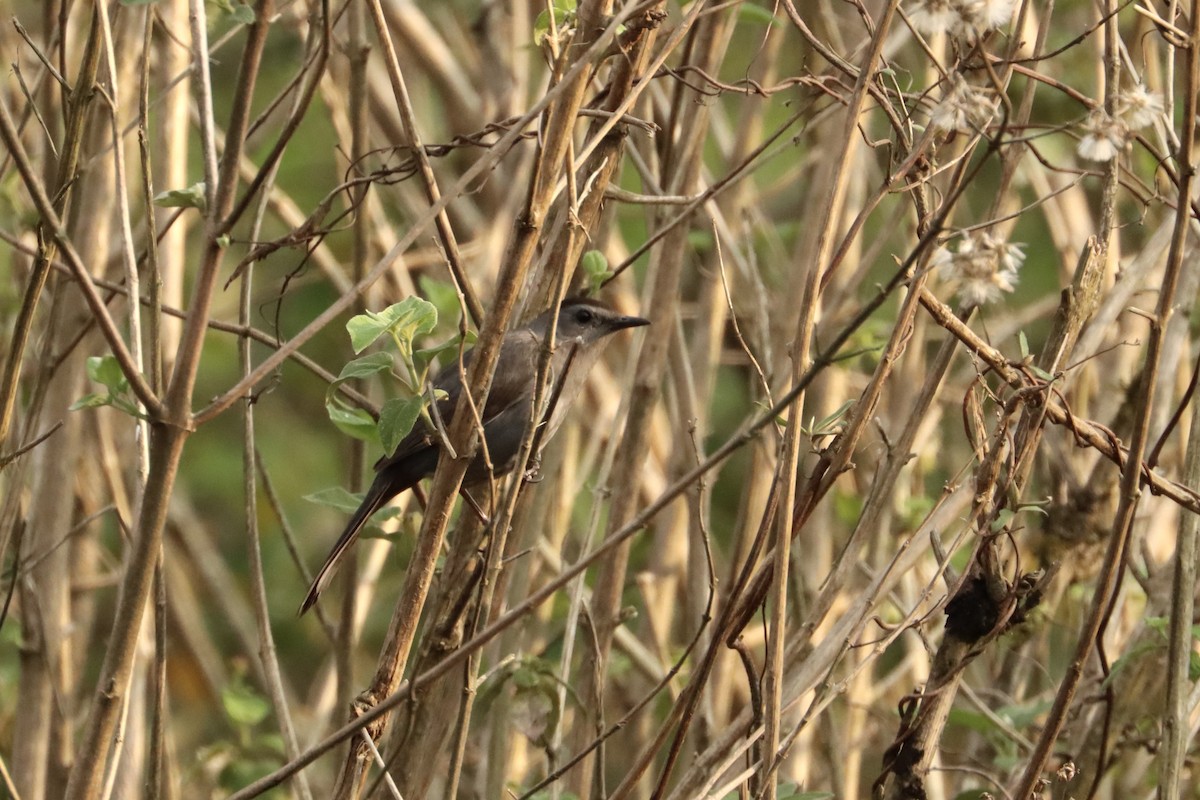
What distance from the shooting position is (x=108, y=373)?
2.33 m

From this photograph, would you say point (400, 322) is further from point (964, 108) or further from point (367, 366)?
point (964, 108)

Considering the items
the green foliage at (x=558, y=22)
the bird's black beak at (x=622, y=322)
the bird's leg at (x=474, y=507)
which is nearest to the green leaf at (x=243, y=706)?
the bird's leg at (x=474, y=507)

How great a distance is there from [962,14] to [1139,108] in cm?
35

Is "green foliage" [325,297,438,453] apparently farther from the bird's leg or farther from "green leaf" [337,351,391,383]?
the bird's leg

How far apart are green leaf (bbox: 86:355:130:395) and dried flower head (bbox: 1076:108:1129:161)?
1597 mm

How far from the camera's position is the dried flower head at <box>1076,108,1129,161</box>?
2.10 metres

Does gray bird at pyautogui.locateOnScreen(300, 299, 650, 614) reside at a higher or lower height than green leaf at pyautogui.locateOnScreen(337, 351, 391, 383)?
higher

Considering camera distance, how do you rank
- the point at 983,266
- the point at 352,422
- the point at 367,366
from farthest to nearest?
1. the point at 352,422
2. the point at 367,366
3. the point at 983,266

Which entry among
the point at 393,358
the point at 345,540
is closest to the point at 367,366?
the point at 393,358

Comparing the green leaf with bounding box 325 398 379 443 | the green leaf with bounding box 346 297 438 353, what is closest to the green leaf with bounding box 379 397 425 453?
the green leaf with bounding box 346 297 438 353

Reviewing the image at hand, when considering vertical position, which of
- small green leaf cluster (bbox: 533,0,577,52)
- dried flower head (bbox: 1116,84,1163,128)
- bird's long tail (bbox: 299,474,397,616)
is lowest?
bird's long tail (bbox: 299,474,397,616)

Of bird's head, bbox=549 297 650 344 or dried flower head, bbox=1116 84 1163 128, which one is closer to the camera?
dried flower head, bbox=1116 84 1163 128

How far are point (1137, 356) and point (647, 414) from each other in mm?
2008

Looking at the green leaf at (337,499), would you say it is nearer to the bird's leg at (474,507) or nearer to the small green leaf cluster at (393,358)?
the bird's leg at (474,507)
